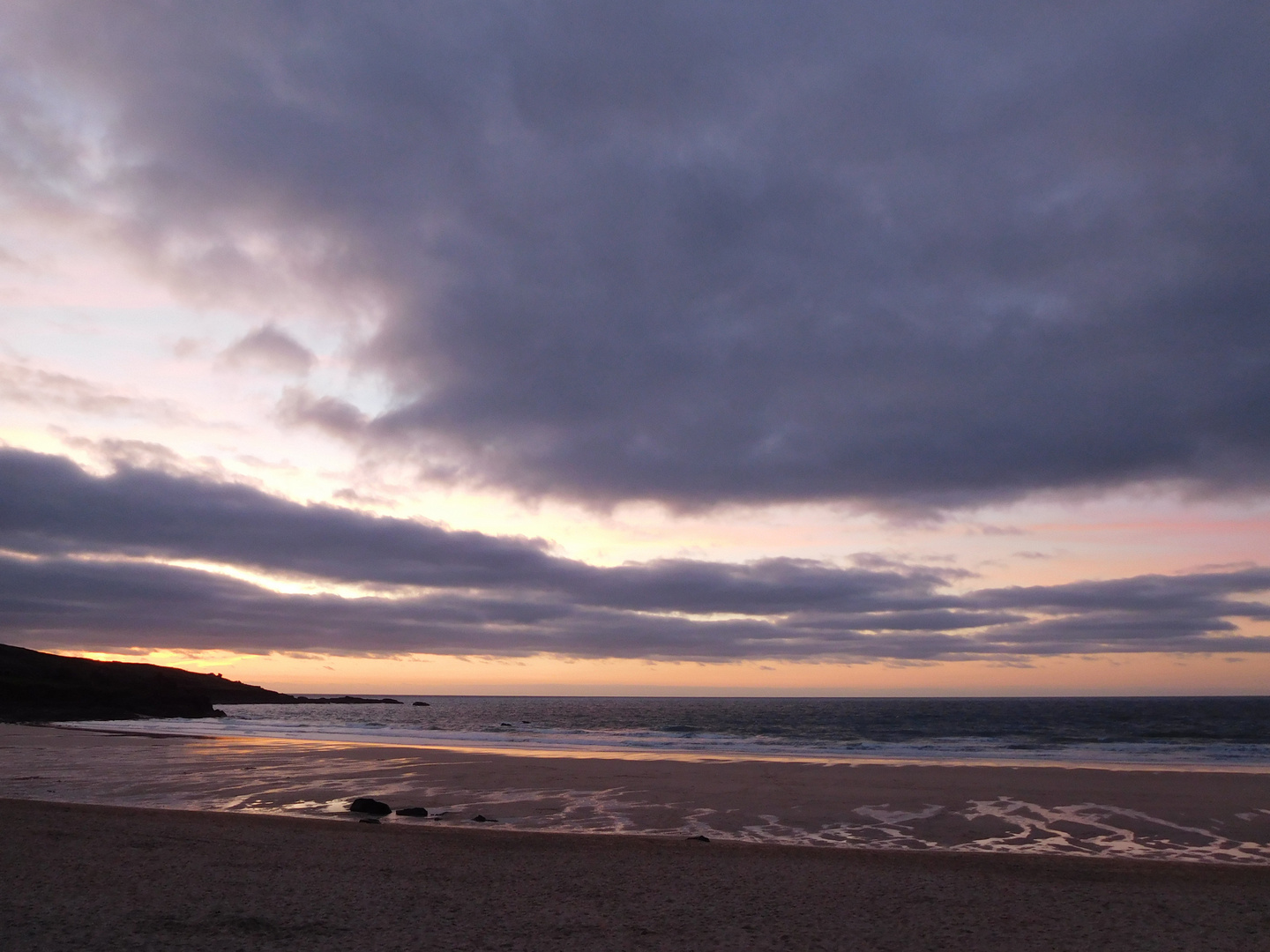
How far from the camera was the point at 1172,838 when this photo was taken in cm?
1641

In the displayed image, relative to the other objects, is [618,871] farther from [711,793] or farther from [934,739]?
[934,739]

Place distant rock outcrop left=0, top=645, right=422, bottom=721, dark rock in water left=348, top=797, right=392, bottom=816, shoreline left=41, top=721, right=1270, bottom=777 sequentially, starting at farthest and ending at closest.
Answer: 1. distant rock outcrop left=0, top=645, right=422, bottom=721
2. shoreline left=41, top=721, right=1270, bottom=777
3. dark rock in water left=348, top=797, right=392, bottom=816

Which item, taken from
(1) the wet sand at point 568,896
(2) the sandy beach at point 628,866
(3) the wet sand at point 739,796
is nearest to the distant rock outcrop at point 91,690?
(3) the wet sand at point 739,796

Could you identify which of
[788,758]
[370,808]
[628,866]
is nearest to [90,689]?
[788,758]

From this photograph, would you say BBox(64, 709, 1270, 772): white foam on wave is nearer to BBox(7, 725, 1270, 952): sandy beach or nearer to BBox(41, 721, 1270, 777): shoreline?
BBox(41, 721, 1270, 777): shoreline

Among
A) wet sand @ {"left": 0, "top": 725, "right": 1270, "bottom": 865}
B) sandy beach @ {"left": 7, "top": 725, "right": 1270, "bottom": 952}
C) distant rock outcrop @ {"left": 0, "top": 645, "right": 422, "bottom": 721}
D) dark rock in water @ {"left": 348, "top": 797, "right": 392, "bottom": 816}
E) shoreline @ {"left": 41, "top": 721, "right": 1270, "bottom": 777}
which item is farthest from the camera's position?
distant rock outcrop @ {"left": 0, "top": 645, "right": 422, "bottom": 721}

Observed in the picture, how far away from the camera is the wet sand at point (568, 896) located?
8.27m

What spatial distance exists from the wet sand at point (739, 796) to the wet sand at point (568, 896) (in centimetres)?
291

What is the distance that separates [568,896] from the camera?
10.1 metres

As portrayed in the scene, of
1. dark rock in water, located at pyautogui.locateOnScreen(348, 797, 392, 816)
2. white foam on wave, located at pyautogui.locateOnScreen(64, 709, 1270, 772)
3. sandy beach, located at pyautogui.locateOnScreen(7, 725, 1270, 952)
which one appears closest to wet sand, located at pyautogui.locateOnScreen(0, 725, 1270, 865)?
sandy beach, located at pyautogui.locateOnScreen(7, 725, 1270, 952)

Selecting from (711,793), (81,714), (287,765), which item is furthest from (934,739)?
(81,714)

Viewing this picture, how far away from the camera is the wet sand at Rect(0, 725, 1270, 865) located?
16422 mm

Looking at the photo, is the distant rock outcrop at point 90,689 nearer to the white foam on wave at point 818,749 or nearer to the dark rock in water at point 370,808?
the white foam on wave at point 818,749

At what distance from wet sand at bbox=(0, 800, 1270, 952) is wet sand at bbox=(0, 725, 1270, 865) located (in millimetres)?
2911
